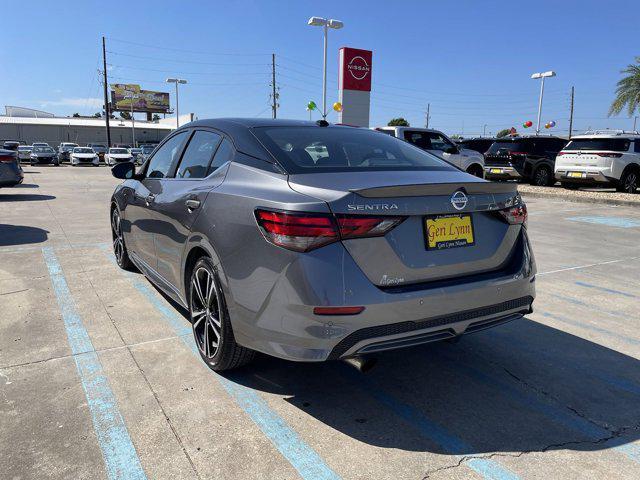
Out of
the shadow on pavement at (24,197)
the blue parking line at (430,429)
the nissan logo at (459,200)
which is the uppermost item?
the nissan logo at (459,200)

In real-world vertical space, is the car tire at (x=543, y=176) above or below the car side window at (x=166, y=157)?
below

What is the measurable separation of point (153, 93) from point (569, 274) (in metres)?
98.8

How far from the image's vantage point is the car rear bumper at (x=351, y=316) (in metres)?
2.45

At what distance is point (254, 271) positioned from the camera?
2.66m

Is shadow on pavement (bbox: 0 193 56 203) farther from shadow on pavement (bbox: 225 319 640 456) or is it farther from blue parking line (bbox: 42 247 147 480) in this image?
shadow on pavement (bbox: 225 319 640 456)

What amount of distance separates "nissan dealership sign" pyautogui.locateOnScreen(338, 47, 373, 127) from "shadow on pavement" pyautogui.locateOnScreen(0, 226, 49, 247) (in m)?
18.5

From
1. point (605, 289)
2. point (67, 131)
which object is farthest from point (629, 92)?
point (67, 131)

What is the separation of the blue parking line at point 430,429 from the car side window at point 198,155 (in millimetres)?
1757

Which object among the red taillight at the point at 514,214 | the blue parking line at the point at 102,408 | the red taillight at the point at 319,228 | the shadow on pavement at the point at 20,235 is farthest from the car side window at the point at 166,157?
the shadow on pavement at the point at 20,235

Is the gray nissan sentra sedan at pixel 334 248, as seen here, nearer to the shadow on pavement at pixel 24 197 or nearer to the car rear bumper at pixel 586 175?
the shadow on pavement at pixel 24 197

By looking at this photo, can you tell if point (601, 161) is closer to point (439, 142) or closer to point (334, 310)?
point (439, 142)

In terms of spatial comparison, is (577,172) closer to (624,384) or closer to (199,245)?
(624,384)

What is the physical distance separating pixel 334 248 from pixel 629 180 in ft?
49.7

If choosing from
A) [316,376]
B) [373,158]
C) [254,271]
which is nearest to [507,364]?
[316,376]
